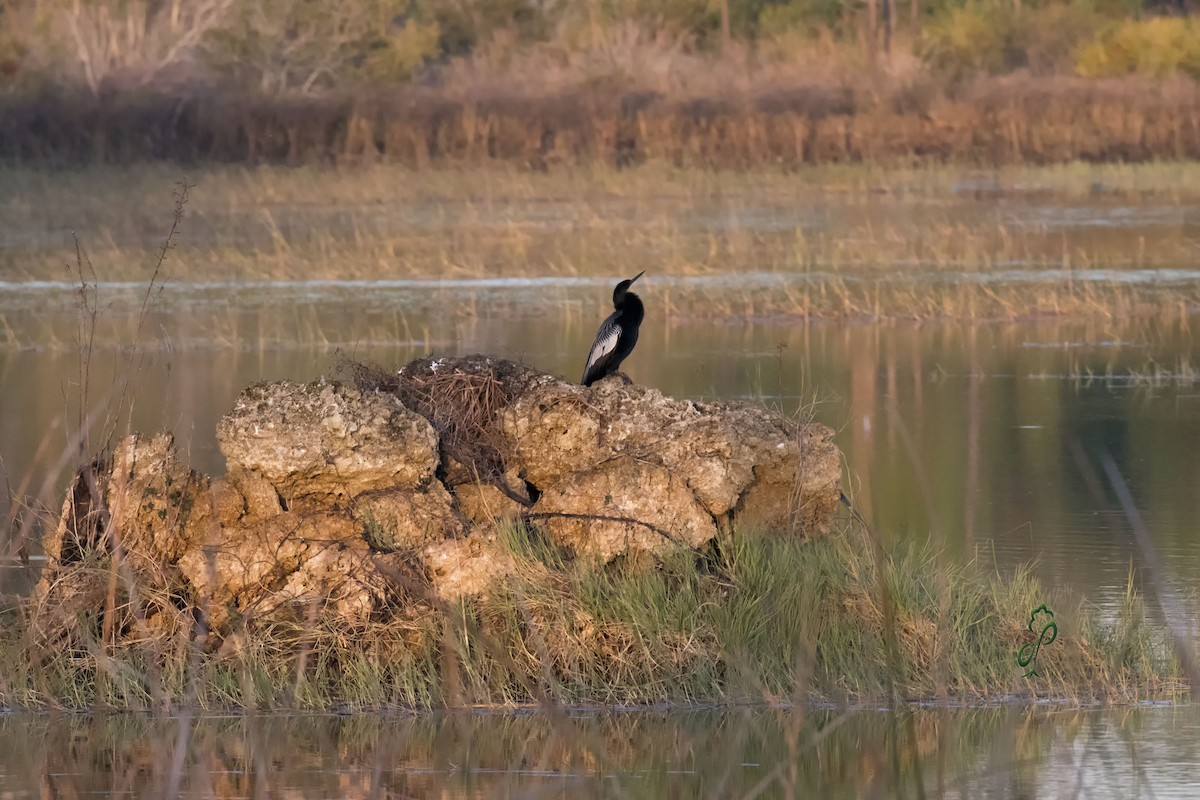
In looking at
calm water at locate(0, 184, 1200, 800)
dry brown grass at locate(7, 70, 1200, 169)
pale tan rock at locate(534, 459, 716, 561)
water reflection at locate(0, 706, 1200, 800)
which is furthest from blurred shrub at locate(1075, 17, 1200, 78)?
water reflection at locate(0, 706, 1200, 800)

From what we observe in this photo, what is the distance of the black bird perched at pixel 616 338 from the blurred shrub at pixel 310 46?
34425mm

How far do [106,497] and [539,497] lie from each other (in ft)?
4.96

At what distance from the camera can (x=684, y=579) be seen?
866cm

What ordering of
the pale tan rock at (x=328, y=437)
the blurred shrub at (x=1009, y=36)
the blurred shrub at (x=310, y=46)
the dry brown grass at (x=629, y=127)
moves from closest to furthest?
A: 1. the pale tan rock at (x=328, y=437)
2. the dry brown grass at (x=629, y=127)
3. the blurred shrub at (x=310, y=46)
4. the blurred shrub at (x=1009, y=36)

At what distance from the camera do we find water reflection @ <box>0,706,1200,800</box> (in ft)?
24.4

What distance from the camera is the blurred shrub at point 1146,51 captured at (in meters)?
43.1

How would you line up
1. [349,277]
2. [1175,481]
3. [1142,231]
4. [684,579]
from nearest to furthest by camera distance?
[684,579], [1175,481], [349,277], [1142,231]

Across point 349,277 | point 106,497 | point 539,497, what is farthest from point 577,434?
point 349,277

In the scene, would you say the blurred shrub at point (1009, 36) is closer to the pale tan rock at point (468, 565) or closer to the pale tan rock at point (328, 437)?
the pale tan rock at point (328, 437)

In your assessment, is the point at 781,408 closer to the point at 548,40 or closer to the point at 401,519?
the point at 401,519

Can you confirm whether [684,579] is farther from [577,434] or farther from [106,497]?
[106,497]

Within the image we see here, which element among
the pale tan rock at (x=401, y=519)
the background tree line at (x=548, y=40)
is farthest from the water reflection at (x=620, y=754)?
the background tree line at (x=548, y=40)

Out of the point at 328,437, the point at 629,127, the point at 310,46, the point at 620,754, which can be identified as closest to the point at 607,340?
the point at 328,437

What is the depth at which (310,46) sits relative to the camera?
46.5m
